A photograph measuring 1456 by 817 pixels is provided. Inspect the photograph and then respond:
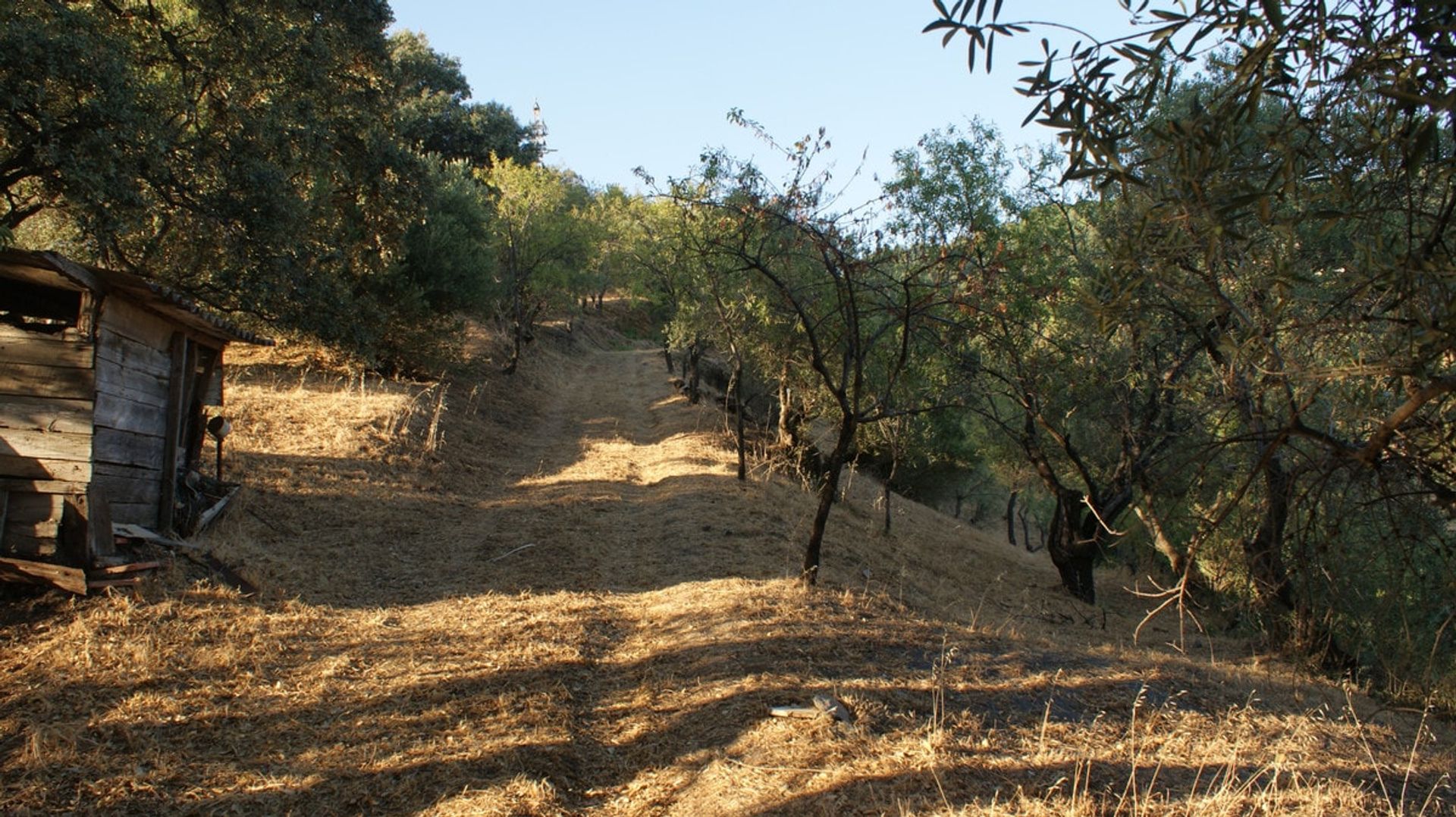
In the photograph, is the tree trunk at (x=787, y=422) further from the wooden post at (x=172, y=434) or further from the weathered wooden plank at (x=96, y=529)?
the weathered wooden plank at (x=96, y=529)

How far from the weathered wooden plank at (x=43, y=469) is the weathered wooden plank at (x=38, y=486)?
0.07 feet

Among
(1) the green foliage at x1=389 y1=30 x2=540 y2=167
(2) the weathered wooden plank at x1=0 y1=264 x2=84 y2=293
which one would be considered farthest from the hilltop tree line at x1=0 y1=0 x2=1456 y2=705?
(1) the green foliage at x1=389 y1=30 x2=540 y2=167

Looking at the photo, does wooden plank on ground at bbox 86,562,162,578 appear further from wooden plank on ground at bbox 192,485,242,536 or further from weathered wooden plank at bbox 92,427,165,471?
wooden plank on ground at bbox 192,485,242,536

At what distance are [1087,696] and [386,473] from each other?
11.3 meters

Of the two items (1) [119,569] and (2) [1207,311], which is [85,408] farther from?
(2) [1207,311]

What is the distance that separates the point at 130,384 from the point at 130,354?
12.0 inches

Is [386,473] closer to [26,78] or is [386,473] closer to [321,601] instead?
[321,601]

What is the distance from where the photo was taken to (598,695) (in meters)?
6.77

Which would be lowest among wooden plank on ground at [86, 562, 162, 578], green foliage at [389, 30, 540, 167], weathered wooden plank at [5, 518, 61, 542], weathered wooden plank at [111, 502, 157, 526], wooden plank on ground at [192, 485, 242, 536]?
wooden plank on ground at [192, 485, 242, 536]

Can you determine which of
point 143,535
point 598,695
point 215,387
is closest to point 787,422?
point 215,387

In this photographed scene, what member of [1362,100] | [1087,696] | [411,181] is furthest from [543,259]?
[1362,100]

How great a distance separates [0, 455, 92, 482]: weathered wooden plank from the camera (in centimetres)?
756

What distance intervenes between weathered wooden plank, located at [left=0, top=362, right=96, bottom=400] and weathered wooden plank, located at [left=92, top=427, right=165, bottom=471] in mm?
485

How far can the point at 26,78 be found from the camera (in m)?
8.43
